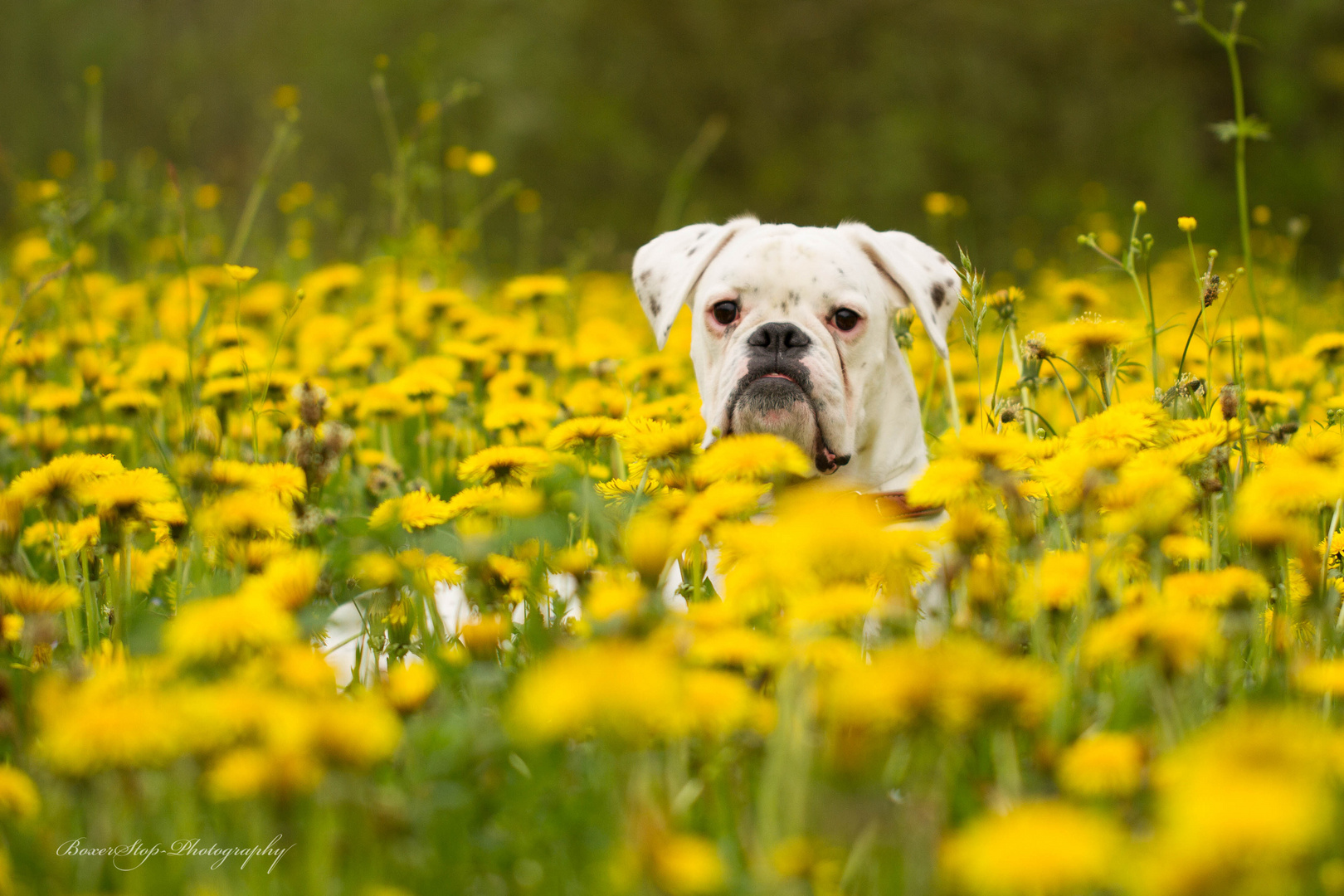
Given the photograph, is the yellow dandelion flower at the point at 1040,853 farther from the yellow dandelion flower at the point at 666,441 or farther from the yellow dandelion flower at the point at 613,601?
the yellow dandelion flower at the point at 666,441

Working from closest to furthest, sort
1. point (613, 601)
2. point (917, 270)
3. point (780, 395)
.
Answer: point (613, 601) < point (780, 395) < point (917, 270)

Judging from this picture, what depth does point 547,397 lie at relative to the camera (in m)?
3.50

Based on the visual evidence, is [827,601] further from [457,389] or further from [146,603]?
[457,389]

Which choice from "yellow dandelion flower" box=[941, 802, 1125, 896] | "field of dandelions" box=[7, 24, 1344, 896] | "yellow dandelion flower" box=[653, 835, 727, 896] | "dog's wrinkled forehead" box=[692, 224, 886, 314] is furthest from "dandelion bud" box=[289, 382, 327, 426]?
"yellow dandelion flower" box=[941, 802, 1125, 896]

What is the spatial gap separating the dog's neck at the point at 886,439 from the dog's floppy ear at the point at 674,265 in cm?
52

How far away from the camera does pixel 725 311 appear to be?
9.20ft

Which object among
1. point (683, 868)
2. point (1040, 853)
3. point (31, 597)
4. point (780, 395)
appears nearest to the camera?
point (1040, 853)

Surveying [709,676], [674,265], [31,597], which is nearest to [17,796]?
[31,597]

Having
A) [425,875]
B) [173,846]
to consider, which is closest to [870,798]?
[425,875]

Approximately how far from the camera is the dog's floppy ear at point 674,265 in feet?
9.35

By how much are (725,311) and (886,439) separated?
1.65ft

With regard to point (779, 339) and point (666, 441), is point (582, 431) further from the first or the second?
point (779, 339)

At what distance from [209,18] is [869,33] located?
214 inches

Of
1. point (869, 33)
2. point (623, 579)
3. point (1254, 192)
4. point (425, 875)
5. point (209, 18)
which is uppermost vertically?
point (209, 18)
